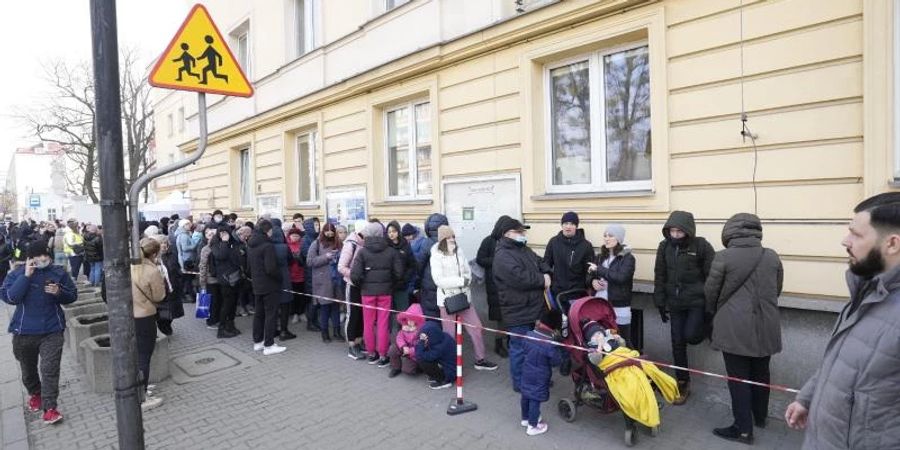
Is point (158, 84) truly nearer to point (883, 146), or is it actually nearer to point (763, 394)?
point (763, 394)

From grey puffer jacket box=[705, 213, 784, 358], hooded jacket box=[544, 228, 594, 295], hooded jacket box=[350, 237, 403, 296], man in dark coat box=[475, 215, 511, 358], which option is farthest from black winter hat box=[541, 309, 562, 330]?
grey puffer jacket box=[705, 213, 784, 358]

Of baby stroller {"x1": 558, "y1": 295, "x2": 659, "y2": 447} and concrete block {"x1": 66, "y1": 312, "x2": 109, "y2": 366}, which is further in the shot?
concrete block {"x1": 66, "y1": 312, "x2": 109, "y2": 366}

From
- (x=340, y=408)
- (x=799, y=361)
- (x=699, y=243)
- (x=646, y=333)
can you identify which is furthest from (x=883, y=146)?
(x=340, y=408)

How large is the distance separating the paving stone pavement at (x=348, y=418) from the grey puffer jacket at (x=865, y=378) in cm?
219

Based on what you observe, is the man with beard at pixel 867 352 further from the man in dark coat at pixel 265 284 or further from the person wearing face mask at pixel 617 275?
the man in dark coat at pixel 265 284

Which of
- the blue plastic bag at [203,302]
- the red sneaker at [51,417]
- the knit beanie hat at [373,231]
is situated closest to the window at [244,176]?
the blue plastic bag at [203,302]

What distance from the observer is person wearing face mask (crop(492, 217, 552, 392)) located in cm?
501

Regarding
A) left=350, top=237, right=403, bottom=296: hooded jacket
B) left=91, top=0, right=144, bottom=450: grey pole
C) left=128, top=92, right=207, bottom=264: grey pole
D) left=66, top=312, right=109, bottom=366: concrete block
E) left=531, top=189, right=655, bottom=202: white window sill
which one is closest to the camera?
left=91, top=0, right=144, bottom=450: grey pole

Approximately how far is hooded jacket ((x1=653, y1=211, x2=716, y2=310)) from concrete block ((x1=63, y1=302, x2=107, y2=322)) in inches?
312

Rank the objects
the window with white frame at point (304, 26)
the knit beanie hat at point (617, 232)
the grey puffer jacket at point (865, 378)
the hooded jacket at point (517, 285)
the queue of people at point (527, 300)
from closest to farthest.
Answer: the grey puffer jacket at point (865, 378)
the queue of people at point (527, 300)
the hooded jacket at point (517, 285)
the knit beanie hat at point (617, 232)
the window with white frame at point (304, 26)

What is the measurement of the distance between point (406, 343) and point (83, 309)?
17.8 feet

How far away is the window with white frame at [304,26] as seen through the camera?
11.4m

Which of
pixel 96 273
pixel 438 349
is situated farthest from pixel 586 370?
pixel 96 273

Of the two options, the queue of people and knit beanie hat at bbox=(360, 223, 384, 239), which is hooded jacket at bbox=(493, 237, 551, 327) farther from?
knit beanie hat at bbox=(360, 223, 384, 239)
